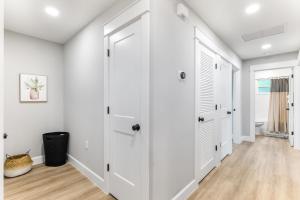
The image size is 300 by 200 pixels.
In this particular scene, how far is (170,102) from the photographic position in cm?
168

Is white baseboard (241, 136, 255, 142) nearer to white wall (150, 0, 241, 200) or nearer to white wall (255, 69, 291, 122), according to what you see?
white wall (255, 69, 291, 122)

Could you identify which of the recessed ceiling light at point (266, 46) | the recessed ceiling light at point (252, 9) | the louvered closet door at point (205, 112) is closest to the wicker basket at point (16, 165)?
the louvered closet door at point (205, 112)

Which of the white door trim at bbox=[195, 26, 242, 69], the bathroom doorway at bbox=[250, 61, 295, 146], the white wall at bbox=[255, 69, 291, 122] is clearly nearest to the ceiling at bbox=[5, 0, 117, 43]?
the white door trim at bbox=[195, 26, 242, 69]

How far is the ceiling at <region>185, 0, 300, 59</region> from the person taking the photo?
6.48 feet

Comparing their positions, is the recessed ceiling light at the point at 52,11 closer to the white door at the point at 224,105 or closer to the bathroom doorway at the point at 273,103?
the white door at the point at 224,105

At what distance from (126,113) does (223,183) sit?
69.6 inches

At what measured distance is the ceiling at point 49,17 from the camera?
1.94 metres

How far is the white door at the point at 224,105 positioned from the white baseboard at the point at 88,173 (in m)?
2.23

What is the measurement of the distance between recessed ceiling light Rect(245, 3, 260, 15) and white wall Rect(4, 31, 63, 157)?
3337 millimetres

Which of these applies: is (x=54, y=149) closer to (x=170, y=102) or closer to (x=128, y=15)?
(x=170, y=102)

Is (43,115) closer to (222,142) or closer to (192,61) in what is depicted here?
(192,61)

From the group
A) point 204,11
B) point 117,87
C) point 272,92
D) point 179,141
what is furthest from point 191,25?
point 272,92

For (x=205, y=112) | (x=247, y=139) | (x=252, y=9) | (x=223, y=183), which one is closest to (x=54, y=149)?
(x=205, y=112)

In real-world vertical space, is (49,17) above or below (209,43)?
above
